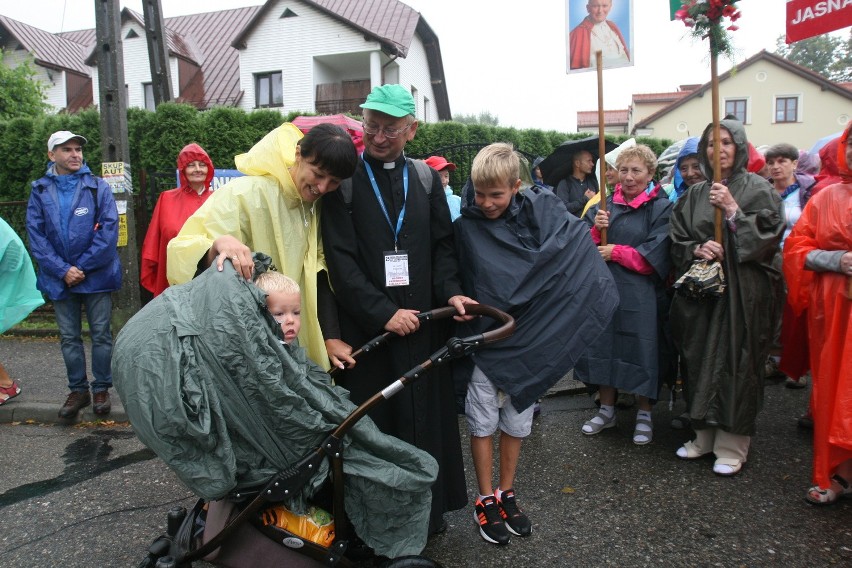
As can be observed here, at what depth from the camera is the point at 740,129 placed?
3.79 m

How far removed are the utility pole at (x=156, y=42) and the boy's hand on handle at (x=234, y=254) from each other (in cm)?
810

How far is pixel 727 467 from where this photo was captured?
3.76 meters

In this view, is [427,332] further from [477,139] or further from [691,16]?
[477,139]

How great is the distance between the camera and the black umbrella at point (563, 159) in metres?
6.76

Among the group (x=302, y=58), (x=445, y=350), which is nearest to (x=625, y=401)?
(x=445, y=350)

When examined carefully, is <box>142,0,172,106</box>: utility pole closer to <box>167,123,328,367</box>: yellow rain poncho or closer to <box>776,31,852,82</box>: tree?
<box>167,123,328,367</box>: yellow rain poncho

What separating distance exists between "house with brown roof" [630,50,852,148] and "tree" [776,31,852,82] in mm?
19478

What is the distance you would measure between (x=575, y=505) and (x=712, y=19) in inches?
112

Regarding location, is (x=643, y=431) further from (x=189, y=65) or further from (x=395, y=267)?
(x=189, y=65)

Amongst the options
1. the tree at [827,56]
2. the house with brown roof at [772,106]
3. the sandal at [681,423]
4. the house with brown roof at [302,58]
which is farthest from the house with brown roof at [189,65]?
the tree at [827,56]

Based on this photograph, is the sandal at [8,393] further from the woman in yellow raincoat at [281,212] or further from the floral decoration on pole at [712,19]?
the floral decoration on pole at [712,19]

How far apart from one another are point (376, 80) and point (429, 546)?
934 inches

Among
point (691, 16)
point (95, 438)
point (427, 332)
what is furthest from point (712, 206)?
point (95, 438)

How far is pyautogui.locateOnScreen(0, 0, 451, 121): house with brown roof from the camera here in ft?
81.7
